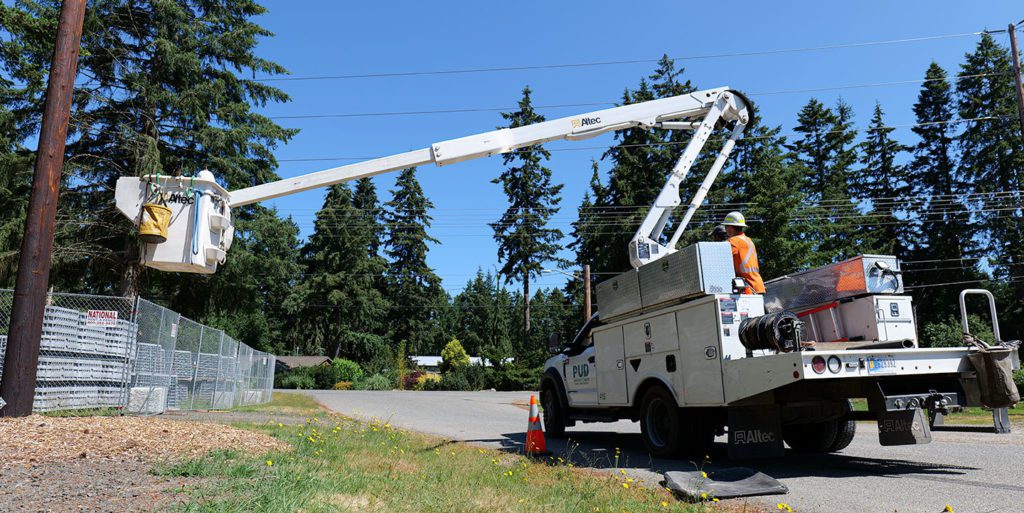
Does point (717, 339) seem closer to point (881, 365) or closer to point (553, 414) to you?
point (881, 365)

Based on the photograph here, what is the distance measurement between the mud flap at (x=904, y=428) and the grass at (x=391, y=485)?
2.67 metres

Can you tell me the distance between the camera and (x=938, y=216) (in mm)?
45375

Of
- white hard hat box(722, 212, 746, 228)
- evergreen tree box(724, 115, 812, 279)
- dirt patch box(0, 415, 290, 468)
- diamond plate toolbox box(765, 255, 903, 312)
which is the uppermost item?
evergreen tree box(724, 115, 812, 279)

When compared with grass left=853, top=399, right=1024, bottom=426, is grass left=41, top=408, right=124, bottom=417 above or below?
above

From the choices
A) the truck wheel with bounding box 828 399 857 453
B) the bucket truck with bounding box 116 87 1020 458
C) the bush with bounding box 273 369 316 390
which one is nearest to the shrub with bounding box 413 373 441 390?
the bush with bounding box 273 369 316 390

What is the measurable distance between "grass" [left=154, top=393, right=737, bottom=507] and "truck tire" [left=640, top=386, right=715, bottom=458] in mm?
1434

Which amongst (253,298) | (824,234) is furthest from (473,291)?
(253,298)

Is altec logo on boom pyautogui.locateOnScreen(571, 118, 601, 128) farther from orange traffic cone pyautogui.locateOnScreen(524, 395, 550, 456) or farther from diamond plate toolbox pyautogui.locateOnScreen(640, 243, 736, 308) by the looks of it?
orange traffic cone pyautogui.locateOnScreen(524, 395, 550, 456)

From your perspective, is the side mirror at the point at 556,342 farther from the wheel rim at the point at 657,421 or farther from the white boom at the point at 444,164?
the wheel rim at the point at 657,421

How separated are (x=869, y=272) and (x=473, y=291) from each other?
103 m

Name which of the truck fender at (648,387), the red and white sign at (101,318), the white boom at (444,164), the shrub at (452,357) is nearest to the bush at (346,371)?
the shrub at (452,357)

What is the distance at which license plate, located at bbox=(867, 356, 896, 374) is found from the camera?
6.69m

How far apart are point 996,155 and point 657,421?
44.4 metres

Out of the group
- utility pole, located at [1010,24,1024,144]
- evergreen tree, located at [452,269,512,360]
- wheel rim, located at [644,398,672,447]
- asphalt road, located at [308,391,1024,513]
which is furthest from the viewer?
evergreen tree, located at [452,269,512,360]
